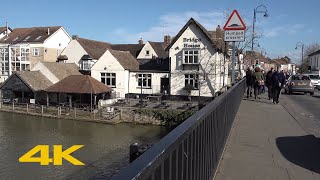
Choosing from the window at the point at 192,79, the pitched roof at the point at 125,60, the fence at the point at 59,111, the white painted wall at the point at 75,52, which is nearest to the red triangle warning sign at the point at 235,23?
the fence at the point at 59,111

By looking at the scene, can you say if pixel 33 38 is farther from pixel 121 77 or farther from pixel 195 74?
pixel 195 74

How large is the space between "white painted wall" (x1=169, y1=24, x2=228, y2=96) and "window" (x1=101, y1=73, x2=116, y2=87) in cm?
815

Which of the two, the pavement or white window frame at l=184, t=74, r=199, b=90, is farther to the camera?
white window frame at l=184, t=74, r=199, b=90

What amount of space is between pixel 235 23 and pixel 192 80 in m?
31.9

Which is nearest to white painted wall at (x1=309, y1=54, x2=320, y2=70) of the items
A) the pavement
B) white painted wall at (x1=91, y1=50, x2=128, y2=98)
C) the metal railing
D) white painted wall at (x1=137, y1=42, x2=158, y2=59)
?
white painted wall at (x1=137, y1=42, x2=158, y2=59)

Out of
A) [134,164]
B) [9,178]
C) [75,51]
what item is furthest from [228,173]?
[75,51]

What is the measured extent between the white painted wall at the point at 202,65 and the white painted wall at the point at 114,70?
6.55 meters

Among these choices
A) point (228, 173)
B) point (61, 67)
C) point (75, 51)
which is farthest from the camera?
point (75, 51)

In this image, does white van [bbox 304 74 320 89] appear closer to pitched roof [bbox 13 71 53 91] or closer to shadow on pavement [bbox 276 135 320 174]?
shadow on pavement [bbox 276 135 320 174]

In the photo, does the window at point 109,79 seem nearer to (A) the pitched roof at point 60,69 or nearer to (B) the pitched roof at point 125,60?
(B) the pitched roof at point 125,60

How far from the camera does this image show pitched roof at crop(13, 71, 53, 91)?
47156mm

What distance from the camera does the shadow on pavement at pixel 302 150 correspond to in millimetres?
6289

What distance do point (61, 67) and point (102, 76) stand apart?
26.4 feet

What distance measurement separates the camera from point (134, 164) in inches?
75.8
